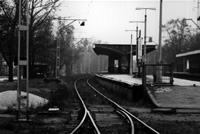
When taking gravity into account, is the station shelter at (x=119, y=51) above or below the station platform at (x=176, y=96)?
above

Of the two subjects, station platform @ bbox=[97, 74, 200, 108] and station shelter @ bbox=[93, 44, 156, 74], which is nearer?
station platform @ bbox=[97, 74, 200, 108]

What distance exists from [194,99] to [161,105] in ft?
7.53

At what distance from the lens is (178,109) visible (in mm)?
14148

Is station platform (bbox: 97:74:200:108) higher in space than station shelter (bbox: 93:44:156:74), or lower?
lower

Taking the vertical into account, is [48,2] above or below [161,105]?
above

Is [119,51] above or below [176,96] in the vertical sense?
above

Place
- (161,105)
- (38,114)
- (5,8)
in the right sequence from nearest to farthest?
(38,114)
(161,105)
(5,8)

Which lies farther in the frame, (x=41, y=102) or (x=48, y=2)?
(x=48, y=2)

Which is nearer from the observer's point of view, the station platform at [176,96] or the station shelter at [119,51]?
the station platform at [176,96]

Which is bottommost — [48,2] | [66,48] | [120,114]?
[120,114]

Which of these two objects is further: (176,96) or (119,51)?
(119,51)

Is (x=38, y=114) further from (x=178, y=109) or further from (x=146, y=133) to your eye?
(x=178, y=109)

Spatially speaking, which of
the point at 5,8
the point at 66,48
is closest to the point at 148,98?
the point at 5,8

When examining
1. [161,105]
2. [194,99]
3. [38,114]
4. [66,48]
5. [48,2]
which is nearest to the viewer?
[38,114]
